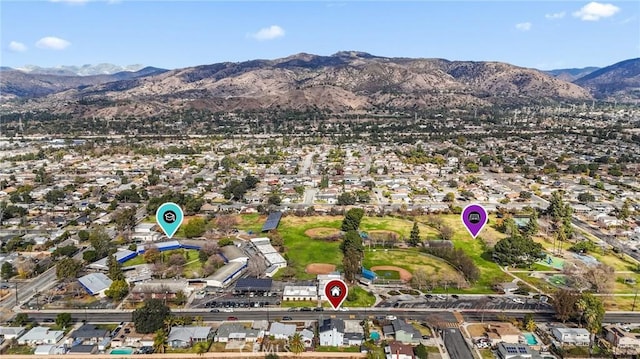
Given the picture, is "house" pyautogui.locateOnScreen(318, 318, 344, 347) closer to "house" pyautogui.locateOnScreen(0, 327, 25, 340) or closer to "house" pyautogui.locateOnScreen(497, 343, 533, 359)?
"house" pyautogui.locateOnScreen(497, 343, 533, 359)

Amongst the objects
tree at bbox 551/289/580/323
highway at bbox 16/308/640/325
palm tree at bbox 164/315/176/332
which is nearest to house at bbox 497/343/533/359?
highway at bbox 16/308/640/325

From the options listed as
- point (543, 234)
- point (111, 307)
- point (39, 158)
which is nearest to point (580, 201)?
point (543, 234)

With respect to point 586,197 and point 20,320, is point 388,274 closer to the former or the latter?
point 20,320

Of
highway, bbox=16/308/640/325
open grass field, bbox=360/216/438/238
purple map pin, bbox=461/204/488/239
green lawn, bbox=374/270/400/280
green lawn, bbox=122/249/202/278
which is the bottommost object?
highway, bbox=16/308/640/325

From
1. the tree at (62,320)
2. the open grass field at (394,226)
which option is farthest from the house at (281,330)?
the open grass field at (394,226)

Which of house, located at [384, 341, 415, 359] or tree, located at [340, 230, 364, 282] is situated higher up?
tree, located at [340, 230, 364, 282]

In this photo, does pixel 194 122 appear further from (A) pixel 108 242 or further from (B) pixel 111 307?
(B) pixel 111 307
